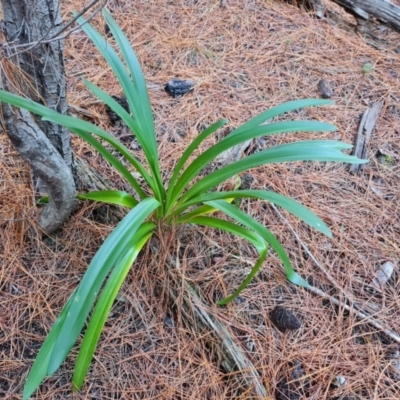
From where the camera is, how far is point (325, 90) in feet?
6.20

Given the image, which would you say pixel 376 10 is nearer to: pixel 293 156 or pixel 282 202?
pixel 293 156

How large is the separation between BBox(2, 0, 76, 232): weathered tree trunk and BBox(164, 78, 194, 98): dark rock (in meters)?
0.66

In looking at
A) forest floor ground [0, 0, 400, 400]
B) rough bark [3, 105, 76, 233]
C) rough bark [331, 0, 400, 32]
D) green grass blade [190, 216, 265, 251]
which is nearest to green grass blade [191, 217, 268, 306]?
green grass blade [190, 216, 265, 251]

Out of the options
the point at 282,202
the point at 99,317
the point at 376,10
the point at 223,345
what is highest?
A: the point at 376,10

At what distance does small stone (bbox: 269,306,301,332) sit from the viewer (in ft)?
3.91

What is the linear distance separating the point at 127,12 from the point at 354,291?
5.66ft

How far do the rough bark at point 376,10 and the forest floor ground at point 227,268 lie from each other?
A: 1.79ft

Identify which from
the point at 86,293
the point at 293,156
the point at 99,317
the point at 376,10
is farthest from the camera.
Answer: the point at 376,10

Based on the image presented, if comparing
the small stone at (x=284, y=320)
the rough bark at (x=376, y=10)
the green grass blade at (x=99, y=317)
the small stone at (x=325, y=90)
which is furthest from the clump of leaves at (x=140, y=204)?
the rough bark at (x=376, y=10)

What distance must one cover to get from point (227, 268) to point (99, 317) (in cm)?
45

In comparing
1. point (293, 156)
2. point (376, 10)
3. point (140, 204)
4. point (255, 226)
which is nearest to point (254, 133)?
point (293, 156)

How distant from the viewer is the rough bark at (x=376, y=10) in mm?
2242

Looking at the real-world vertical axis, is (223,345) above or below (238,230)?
below

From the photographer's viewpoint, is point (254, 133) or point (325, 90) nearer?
point (254, 133)
